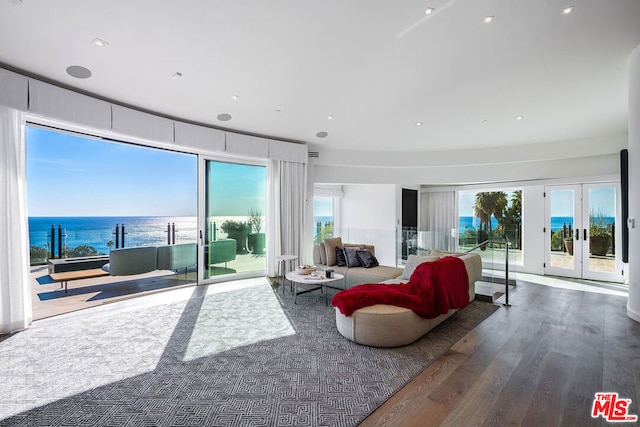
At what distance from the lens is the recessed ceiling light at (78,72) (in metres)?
3.23

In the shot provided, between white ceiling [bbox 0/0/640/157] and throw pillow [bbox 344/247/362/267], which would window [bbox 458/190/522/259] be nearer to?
white ceiling [bbox 0/0/640/157]

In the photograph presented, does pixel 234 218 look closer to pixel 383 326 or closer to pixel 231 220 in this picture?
pixel 231 220

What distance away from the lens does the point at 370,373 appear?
242cm

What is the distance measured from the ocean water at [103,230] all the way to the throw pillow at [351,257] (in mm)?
2833

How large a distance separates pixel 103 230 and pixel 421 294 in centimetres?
795

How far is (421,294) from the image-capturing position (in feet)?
10.2

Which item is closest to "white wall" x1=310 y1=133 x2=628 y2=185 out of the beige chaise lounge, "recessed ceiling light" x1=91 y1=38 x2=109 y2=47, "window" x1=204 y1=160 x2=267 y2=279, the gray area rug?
"window" x1=204 y1=160 x2=267 y2=279

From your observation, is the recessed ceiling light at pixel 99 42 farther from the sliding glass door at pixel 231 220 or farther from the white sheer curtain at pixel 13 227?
the sliding glass door at pixel 231 220

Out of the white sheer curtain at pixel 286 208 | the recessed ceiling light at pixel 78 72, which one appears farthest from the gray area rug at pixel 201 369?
the recessed ceiling light at pixel 78 72

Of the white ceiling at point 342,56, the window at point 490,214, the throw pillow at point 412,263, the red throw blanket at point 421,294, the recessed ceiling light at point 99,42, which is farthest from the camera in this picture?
the window at point 490,214

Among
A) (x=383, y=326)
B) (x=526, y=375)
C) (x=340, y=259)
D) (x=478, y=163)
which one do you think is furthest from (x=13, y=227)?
(x=478, y=163)

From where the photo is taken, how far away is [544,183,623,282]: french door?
19.2ft

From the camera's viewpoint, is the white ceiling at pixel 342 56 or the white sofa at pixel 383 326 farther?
the white sofa at pixel 383 326

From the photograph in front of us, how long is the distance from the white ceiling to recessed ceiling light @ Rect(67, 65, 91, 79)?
3.0 inches
